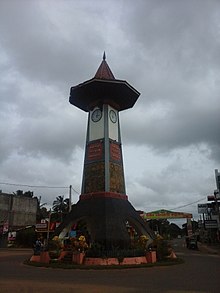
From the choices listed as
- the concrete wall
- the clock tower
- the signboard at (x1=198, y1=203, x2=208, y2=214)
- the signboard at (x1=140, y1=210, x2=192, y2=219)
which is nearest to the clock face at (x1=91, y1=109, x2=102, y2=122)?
the clock tower

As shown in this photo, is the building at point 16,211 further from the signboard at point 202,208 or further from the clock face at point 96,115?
the signboard at point 202,208

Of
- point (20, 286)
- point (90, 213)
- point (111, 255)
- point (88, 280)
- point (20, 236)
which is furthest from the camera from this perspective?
point (20, 236)

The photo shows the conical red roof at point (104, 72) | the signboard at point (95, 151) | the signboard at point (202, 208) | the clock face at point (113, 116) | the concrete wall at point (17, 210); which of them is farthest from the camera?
the signboard at point (202, 208)

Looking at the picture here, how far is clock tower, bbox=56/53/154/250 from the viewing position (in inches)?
688

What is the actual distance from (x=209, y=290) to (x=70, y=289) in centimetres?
406

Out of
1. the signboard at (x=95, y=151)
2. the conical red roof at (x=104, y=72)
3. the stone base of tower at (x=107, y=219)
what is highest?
the conical red roof at (x=104, y=72)

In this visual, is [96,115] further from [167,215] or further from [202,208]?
[202,208]

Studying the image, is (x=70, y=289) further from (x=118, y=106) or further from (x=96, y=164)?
(x=118, y=106)

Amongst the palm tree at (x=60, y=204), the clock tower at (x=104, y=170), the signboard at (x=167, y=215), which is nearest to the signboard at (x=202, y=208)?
the signboard at (x=167, y=215)

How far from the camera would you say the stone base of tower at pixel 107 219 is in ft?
54.9

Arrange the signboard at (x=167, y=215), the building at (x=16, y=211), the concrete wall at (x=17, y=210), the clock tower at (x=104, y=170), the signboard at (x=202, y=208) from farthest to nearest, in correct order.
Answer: the signboard at (x=202, y=208) < the signboard at (x=167, y=215) < the concrete wall at (x=17, y=210) < the building at (x=16, y=211) < the clock tower at (x=104, y=170)

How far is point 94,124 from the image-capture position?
2220 centimetres

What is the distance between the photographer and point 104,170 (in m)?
19.8

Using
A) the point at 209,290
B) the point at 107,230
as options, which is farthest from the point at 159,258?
the point at 209,290
